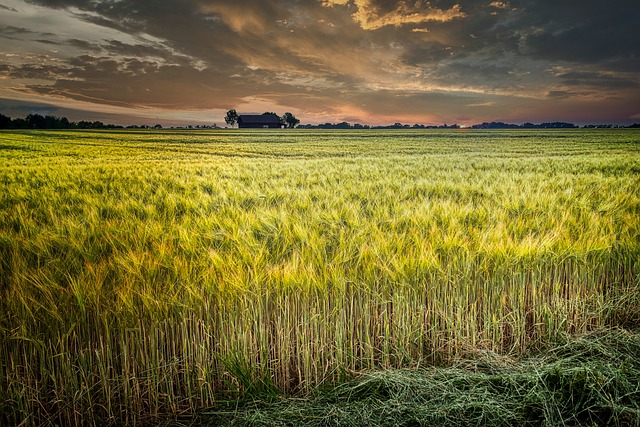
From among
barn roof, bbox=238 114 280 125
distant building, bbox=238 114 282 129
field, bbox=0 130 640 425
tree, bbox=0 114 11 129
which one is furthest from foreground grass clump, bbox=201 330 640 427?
barn roof, bbox=238 114 280 125

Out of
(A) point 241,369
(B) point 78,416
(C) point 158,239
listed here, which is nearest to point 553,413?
(A) point 241,369

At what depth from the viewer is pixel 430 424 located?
6.63ft

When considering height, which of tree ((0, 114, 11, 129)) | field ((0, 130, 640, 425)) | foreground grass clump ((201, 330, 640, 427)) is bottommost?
foreground grass clump ((201, 330, 640, 427))

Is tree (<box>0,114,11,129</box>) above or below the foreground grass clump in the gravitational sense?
above

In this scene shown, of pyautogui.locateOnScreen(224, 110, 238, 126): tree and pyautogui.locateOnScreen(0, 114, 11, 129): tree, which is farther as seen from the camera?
pyautogui.locateOnScreen(224, 110, 238, 126): tree

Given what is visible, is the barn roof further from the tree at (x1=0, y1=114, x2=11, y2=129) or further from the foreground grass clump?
the foreground grass clump

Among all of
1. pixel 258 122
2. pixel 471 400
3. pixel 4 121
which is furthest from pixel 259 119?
pixel 471 400

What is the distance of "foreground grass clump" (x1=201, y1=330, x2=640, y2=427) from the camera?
→ 205 cm

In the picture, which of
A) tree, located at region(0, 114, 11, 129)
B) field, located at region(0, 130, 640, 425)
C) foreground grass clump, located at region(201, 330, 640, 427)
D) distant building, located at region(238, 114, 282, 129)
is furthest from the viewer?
distant building, located at region(238, 114, 282, 129)

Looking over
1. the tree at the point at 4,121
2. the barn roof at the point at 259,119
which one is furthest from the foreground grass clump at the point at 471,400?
the barn roof at the point at 259,119

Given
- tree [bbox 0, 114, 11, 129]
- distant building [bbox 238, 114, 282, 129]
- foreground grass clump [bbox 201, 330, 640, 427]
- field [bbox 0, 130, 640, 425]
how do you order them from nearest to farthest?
foreground grass clump [bbox 201, 330, 640, 427]
field [bbox 0, 130, 640, 425]
tree [bbox 0, 114, 11, 129]
distant building [bbox 238, 114, 282, 129]

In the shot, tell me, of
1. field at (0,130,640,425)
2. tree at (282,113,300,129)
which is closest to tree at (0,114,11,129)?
field at (0,130,640,425)

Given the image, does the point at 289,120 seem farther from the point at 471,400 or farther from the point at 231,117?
the point at 471,400

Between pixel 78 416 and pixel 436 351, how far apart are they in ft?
7.49
